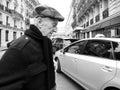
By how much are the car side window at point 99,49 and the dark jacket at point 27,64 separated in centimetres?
202

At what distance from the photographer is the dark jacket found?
31.9 inches

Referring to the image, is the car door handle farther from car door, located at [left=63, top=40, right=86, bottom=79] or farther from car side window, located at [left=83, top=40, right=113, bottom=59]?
car door, located at [left=63, top=40, right=86, bottom=79]

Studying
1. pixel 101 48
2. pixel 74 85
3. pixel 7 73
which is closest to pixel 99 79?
pixel 101 48

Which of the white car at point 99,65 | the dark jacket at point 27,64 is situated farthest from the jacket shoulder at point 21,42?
the white car at point 99,65

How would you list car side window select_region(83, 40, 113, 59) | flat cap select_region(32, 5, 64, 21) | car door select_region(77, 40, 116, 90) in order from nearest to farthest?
flat cap select_region(32, 5, 64, 21)
car door select_region(77, 40, 116, 90)
car side window select_region(83, 40, 113, 59)

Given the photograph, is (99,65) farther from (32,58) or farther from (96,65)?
(32,58)

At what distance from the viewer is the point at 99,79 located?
2750mm

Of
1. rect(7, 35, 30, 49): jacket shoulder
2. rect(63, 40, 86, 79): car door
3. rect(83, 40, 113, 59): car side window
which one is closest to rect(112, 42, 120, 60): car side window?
rect(83, 40, 113, 59): car side window

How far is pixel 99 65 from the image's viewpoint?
277 cm

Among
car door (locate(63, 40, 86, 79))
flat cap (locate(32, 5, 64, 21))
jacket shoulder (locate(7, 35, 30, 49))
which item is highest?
flat cap (locate(32, 5, 64, 21))

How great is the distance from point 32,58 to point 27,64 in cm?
6

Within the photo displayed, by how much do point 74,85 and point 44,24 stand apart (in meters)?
3.60

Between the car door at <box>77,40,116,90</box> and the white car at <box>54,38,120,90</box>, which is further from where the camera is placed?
the car door at <box>77,40,116,90</box>

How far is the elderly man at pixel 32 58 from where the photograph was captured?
0.81 metres
